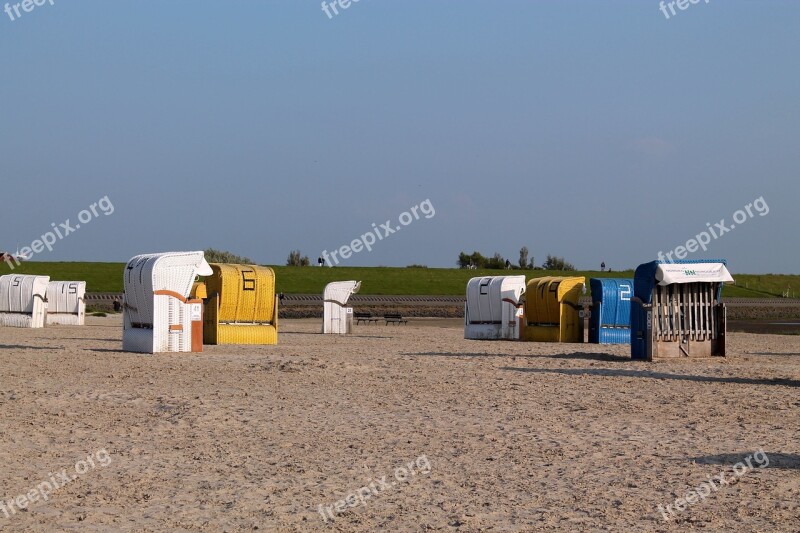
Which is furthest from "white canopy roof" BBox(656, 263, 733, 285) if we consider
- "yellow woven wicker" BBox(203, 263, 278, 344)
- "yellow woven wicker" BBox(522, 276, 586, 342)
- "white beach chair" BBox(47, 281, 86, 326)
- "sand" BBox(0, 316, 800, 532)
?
"white beach chair" BBox(47, 281, 86, 326)

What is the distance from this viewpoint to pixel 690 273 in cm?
2222

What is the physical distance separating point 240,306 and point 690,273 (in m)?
11.9

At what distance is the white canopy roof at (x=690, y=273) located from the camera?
→ 21812 millimetres

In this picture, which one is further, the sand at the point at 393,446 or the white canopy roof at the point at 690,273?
the white canopy roof at the point at 690,273

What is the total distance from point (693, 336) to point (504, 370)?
605cm

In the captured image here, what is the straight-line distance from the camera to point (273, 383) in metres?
16.6

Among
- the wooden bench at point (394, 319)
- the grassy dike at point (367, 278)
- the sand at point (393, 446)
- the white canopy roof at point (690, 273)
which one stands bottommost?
the sand at point (393, 446)

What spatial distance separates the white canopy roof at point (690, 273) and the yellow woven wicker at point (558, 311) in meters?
8.65

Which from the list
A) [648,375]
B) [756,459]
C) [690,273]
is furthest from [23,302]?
[756,459]

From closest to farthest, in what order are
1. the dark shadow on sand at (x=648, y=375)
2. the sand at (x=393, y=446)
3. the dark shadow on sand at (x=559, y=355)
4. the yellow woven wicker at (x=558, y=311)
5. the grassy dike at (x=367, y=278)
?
the sand at (x=393, y=446) < the dark shadow on sand at (x=648, y=375) < the dark shadow on sand at (x=559, y=355) < the yellow woven wicker at (x=558, y=311) < the grassy dike at (x=367, y=278)

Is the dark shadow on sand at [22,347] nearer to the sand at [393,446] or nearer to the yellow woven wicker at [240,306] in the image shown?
the yellow woven wicker at [240,306]

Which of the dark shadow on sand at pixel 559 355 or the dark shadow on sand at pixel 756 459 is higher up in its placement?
the dark shadow on sand at pixel 559 355

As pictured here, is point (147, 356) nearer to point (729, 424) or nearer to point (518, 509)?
point (729, 424)

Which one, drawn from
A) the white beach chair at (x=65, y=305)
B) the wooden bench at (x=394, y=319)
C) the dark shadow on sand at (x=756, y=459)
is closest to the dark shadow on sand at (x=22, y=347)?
the white beach chair at (x=65, y=305)
